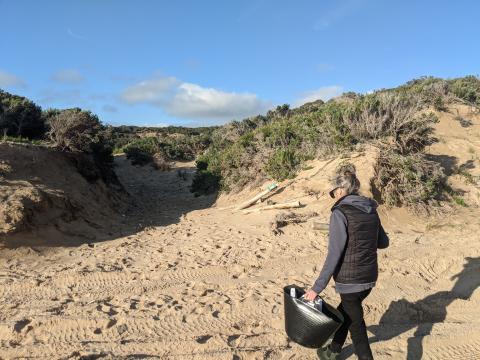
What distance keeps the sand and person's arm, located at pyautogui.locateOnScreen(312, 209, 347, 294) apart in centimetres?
110

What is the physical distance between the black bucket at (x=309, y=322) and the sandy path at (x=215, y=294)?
0.57 meters

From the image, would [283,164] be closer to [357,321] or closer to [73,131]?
[73,131]

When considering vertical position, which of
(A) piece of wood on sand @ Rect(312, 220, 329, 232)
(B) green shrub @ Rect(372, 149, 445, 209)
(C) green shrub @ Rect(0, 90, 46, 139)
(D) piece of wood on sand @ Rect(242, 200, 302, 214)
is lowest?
(A) piece of wood on sand @ Rect(312, 220, 329, 232)

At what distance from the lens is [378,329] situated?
4848 mm

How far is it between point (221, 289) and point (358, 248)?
2809 millimetres

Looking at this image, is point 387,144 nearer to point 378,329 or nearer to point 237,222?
point 237,222

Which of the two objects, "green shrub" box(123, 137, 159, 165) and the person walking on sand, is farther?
"green shrub" box(123, 137, 159, 165)

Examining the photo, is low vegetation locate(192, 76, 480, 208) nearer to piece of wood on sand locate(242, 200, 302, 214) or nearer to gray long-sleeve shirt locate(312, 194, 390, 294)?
piece of wood on sand locate(242, 200, 302, 214)

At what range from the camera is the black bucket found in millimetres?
3541

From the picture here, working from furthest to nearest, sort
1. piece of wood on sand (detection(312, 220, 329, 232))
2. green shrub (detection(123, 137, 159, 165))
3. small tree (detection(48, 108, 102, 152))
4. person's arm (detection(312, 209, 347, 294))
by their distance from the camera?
green shrub (detection(123, 137, 159, 165)), small tree (detection(48, 108, 102, 152)), piece of wood on sand (detection(312, 220, 329, 232)), person's arm (detection(312, 209, 347, 294))

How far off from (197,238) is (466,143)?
11334 millimetres

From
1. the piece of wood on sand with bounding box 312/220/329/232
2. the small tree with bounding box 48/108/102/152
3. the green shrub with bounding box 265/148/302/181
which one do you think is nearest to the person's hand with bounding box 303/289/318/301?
the piece of wood on sand with bounding box 312/220/329/232

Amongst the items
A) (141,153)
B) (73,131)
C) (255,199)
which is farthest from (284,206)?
(141,153)

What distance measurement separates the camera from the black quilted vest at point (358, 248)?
3.49 metres
